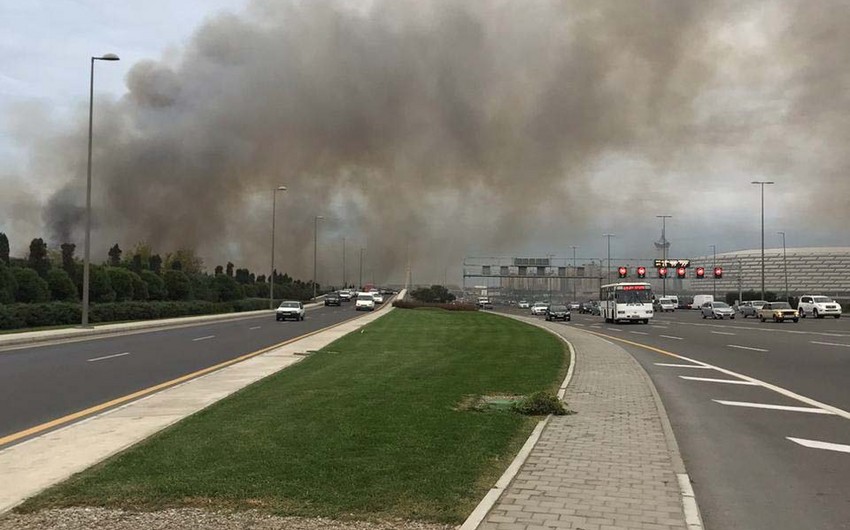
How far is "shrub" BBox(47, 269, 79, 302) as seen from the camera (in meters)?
36.9

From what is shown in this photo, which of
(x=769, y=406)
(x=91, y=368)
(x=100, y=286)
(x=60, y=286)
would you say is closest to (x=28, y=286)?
(x=60, y=286)

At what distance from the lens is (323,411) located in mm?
8750

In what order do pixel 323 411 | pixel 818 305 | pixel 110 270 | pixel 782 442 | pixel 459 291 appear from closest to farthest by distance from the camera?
pixel 782 442 → pixel 323 411 → pixel 110 270 → pixel 818 305 → pixel 459 291

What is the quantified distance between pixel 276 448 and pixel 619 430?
4.05 metres

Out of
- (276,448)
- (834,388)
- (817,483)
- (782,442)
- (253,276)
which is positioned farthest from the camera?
(253,276)

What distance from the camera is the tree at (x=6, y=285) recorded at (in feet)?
104

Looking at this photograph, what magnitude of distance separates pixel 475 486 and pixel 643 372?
9899mm

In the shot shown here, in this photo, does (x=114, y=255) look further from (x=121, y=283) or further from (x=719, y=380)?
(x=719, y=380)

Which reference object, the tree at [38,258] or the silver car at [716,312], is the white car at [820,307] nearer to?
the silver car at [716,312]

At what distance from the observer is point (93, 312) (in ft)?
115

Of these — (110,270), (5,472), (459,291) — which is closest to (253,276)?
(110,270)

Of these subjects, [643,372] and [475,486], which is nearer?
[475,486]

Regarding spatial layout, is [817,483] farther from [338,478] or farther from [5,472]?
[5,472]

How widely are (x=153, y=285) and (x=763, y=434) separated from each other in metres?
45.7
